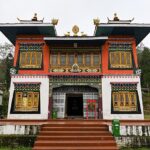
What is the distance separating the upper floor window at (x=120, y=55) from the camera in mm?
16750

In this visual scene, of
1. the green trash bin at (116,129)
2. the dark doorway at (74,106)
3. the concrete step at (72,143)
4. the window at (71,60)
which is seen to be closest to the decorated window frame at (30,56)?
the window at (71,60)

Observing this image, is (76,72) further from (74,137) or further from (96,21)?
(74,137)

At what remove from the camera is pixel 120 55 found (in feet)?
55.6

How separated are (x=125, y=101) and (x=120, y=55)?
122 inches

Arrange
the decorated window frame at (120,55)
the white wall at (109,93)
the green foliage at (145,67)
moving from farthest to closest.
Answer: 1. the green foliage at (145,67)
2. the decorated window frame at (120,55)
3. the white wall at (109,93)

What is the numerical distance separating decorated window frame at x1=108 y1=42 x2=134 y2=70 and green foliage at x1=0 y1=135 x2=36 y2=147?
767 centimetres

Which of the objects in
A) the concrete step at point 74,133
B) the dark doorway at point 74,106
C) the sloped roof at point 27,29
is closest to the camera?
the concrete step at point 74,133

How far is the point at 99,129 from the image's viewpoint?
11711 mm

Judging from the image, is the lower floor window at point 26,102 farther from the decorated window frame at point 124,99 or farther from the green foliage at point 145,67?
the green foliage at point 145,67

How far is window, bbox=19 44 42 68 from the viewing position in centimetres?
1683

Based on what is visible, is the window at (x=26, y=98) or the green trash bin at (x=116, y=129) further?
the window at (x=26, y=98)

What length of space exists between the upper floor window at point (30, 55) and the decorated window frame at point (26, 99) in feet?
4.35

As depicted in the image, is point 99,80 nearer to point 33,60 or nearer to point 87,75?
point 87,75

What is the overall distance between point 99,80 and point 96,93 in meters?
0.95
